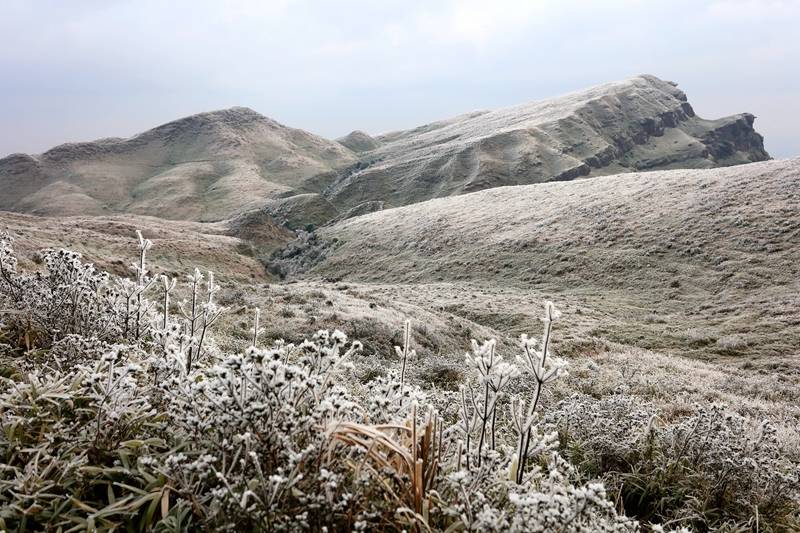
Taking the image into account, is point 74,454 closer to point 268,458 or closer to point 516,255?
point 268,458

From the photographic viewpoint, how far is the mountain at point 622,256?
24859mm

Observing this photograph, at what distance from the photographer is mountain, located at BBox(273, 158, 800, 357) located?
24.9 metres

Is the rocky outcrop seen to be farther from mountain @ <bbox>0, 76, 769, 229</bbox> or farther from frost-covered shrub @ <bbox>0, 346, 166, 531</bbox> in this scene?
frost-covered shrub @ <bbox>0, 346, 166, 531</bbox>

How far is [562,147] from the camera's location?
9794 centimetres


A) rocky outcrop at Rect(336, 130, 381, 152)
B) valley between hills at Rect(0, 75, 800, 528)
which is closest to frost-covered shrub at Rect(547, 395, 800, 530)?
valley between hills at Rect(0, 75, 800, 528)

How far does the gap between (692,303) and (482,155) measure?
223 ft

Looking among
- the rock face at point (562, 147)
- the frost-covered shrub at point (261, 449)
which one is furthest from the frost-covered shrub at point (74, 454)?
the rock face at point (562, 147)

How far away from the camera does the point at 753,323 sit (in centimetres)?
2320

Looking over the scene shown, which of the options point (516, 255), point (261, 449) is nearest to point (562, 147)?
point (516, 255)

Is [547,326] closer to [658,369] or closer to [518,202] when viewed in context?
[658,369]

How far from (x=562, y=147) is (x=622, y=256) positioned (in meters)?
69.0

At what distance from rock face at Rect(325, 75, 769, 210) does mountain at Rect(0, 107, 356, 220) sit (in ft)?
65.6

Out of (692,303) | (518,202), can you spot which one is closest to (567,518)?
(692,303)

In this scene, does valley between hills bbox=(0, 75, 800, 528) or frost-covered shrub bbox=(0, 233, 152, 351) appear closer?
frost-covered shrub bbox=(0, 233, 152, 351)
